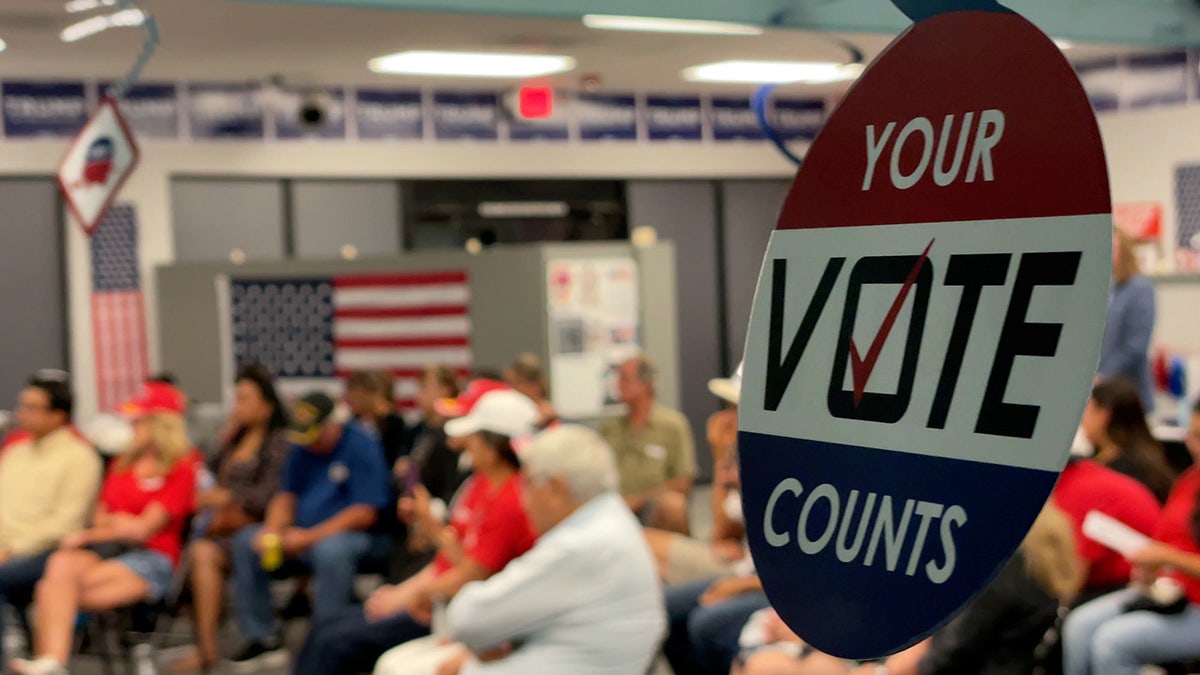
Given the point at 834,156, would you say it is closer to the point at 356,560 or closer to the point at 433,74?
the point at 356,560

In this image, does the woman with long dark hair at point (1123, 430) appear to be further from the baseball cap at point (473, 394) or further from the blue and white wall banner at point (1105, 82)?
the blue and white wall banner at point (1105, 82)

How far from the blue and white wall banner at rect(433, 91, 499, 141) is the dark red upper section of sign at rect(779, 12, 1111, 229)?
9774 millimetres

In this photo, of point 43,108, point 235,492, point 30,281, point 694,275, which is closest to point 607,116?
point 694,275

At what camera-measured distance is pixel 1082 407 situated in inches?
38.3

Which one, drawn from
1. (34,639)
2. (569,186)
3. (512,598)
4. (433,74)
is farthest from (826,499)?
(569,186)

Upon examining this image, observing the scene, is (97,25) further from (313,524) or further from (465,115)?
(465,115)

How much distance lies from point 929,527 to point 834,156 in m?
0.32

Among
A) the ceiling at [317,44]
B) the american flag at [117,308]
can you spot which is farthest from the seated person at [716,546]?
the american flag at [117,308]

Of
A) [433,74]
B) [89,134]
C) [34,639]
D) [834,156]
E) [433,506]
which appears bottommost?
[34,639]

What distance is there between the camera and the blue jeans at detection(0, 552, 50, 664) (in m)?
5.97

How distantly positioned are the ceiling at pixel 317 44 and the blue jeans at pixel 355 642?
3084 millimetres

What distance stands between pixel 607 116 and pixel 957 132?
1045 centimetres

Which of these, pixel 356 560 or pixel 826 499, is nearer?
pixel 826 499

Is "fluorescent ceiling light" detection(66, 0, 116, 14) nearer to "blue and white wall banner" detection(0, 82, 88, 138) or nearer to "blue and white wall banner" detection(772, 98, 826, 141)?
"blue and white wall banner" detection(0, 82, 88, 138)
